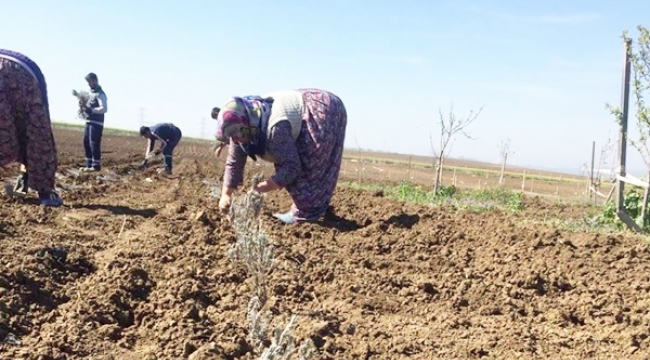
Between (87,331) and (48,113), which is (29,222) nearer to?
(48,113)

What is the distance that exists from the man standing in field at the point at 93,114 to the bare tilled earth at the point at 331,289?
410cm

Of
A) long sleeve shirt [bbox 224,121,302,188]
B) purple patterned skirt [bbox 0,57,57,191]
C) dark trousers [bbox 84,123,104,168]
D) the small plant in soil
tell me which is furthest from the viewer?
dark trousers [bbox 84,123,104,168]

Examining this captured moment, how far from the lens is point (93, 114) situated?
32.3 feet

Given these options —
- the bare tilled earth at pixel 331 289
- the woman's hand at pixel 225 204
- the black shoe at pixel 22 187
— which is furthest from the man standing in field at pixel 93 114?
the woman's hand at pixel 225 204

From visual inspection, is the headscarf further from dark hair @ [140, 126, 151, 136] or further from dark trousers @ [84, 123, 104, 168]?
dark hair @ [140, 126, 151, 136]

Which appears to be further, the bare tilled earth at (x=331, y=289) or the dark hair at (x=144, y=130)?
the dark hair at (x=144, y=130)

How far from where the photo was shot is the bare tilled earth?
2.75 metres

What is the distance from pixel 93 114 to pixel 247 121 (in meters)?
5.33

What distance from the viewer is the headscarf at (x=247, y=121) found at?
17.0ft

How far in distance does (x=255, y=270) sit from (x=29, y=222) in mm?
2516

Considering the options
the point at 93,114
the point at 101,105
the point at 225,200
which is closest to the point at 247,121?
the point at 225,200

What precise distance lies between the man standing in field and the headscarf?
15.9 feet

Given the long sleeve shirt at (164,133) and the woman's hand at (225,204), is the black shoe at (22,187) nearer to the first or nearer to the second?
the woman's hand at (225,204)

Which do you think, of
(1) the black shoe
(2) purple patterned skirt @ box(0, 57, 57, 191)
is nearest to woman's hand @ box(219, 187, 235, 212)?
(2) purple patterned skirt @ box(0, 57, 57, 191)
